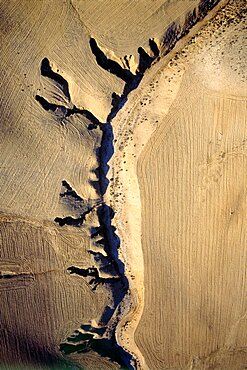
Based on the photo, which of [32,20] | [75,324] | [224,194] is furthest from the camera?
[75,324]

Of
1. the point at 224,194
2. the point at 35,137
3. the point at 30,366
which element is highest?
the point at 35,137

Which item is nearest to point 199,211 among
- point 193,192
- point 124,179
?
point 193,192

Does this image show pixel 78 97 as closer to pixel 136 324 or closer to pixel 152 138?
pixel 152 138

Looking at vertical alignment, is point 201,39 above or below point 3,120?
above

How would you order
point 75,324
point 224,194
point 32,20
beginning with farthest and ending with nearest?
point 75,324
point 224,194
point 32,20

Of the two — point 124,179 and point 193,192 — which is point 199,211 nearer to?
point 193,192

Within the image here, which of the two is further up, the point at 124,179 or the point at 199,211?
the point at 124,179

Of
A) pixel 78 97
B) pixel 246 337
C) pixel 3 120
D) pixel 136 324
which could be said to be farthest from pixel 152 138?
pixel 246 337

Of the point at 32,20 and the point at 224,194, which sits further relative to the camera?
the point at 224,194
